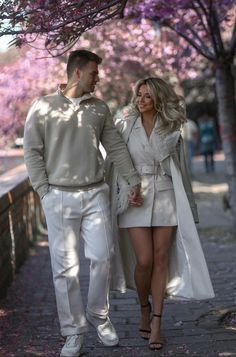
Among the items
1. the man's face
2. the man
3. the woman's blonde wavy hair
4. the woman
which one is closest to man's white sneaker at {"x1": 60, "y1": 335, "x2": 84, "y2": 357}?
the man

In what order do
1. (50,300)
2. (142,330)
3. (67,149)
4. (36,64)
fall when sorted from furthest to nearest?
(36,64)
(50,300)
(142,330)
(67,149)

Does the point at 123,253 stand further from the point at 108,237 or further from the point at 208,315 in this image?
the point at 208,315

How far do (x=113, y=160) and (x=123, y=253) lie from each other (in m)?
0.77

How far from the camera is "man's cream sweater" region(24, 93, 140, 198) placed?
4.63 metres

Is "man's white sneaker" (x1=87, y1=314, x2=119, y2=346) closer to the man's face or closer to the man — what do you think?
the man

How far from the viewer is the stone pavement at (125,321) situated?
4.86m

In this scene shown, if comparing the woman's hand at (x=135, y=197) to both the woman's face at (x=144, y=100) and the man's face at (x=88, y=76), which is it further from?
the man's face at (x=88, y=76)

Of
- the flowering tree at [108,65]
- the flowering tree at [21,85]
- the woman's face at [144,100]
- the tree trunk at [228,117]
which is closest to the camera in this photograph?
the woman's face at [144,100]

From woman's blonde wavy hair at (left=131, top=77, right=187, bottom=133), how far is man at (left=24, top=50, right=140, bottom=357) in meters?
0.44

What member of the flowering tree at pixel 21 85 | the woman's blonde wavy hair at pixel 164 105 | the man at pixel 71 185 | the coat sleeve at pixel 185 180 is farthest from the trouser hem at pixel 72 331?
the flowering tree at pixel 21 85

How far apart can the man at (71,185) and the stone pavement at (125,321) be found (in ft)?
1.49

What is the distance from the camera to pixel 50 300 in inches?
263

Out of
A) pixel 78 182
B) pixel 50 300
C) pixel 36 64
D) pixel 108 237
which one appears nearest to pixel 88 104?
pixel 78 182

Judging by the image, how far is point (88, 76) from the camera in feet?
15.5
